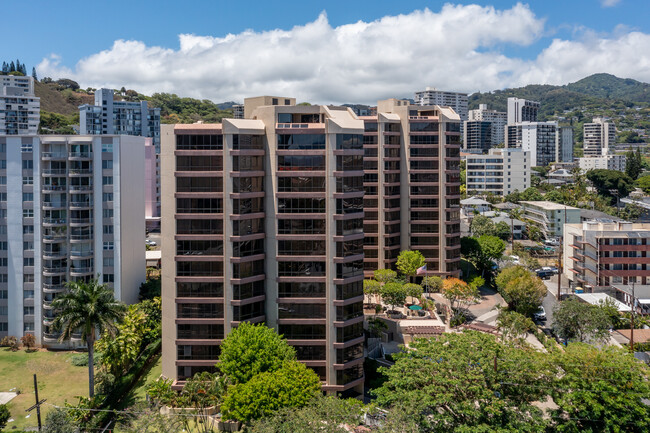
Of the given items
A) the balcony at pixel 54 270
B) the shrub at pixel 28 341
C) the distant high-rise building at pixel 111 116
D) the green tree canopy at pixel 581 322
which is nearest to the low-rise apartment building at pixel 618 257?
the green tree canopy at pixel 581 322

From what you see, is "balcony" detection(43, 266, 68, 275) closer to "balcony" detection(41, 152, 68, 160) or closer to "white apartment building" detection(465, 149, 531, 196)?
"balcony" detection(41, 152, 68, 160)

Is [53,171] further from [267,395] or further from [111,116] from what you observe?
[111,116]

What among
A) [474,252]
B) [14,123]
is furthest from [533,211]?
[14,123]

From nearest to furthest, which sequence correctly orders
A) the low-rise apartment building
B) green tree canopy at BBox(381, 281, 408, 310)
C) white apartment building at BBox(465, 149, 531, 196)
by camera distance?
1. green tree canopy at BBox(381, 281, 408, 310)
2. the low-rise apartment building
3. white apartment building at BBox(465, 149, 531, 196)

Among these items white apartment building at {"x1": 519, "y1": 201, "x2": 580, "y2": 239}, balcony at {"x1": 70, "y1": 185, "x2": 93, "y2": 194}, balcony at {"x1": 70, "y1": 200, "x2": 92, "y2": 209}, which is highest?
balcony at {"x1": 70, "y1": 185, "x2": 93, "y2": 194}

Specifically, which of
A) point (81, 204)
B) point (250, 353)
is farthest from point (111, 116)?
point (250, 353)

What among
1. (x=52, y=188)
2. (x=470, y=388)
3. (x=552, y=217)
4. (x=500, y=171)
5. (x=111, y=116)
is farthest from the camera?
(x=111, y=116)

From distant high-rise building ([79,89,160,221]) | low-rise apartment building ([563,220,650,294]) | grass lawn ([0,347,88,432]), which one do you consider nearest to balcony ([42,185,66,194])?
grass lawn ([0,347,88,432])
